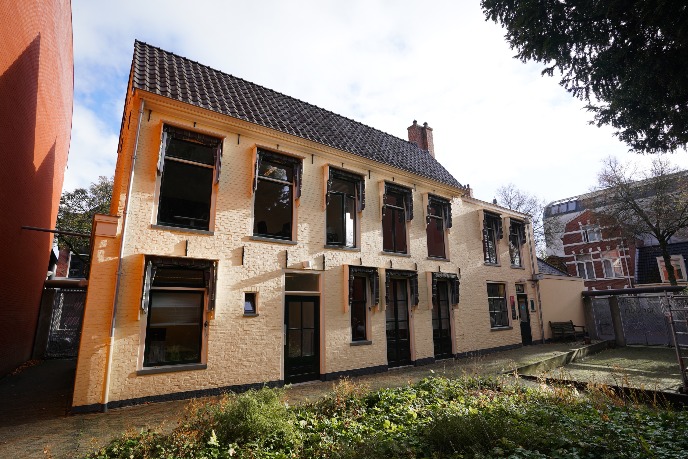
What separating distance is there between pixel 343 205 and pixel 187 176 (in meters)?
4.81

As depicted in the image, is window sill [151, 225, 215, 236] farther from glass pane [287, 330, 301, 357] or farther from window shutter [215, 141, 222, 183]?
glass pane [287, 330, 301, 357]

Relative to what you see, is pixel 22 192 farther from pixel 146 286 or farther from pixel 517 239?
pixel 517 239

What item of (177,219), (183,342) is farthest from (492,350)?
(177,219)

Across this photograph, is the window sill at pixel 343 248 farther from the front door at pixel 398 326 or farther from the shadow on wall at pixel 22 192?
the shadow on wall at pixel 22 192

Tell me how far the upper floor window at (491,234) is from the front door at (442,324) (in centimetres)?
383

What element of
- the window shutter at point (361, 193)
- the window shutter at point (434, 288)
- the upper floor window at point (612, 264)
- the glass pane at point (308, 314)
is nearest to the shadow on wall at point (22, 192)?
the glass pane at point (308, 314)

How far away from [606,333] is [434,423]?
63.6 ft

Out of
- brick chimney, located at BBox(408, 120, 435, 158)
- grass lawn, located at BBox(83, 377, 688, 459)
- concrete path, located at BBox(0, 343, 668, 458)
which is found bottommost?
concrete path, located at BBox(0, 343, 668, 458)

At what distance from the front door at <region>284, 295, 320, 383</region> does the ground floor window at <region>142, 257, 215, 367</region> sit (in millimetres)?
2263

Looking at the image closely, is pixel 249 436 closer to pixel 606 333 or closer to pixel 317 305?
pixel 317 305

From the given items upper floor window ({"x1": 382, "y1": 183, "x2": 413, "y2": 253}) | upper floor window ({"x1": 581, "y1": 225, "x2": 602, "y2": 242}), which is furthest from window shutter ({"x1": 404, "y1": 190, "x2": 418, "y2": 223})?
upper floor window ({"x1": 581, "y1": 225, "x2": 602, "y2": 242})

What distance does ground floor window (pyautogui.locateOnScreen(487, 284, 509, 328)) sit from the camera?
15438mm

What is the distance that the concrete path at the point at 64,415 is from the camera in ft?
16.8

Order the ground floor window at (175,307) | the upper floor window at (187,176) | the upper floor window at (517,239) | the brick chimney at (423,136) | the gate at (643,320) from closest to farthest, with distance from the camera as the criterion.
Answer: the ground floor window at (175,307) < the upper floor window at (187,176) < the gate at (643,320) < the brick chimney at (423,136) < the upper floor window at (517,239)
